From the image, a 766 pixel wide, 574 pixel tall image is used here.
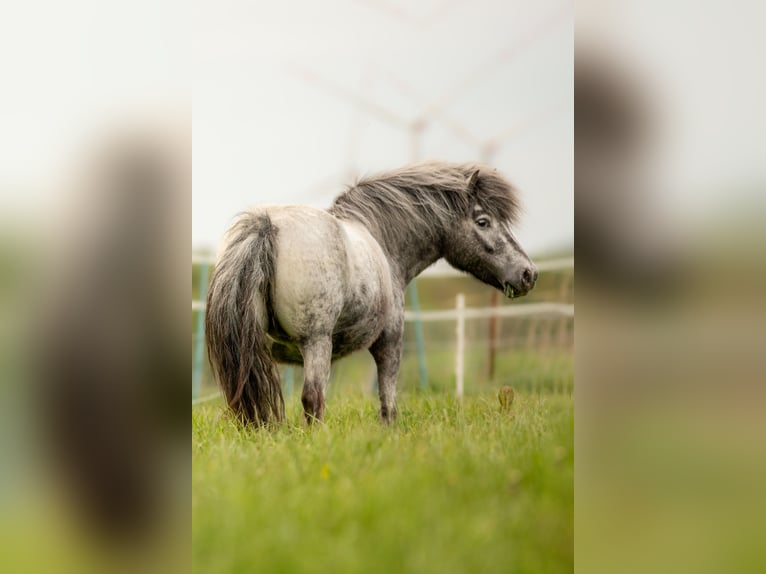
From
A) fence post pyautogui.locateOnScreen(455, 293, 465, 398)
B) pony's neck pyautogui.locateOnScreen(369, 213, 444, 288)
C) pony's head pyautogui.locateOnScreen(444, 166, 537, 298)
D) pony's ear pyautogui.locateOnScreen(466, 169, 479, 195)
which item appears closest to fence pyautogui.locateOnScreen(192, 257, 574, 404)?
fence post pyautogui.locateOnScreen(455, 293, 465, 398)

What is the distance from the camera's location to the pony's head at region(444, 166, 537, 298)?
2.05 metres

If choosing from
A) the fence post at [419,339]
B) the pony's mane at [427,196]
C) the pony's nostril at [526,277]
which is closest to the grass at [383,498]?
the pony's nostril at [526,277]

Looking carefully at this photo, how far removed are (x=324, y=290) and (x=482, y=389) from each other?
1.06m

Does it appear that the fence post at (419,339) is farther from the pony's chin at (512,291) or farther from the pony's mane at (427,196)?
the pony's mane at (427,196)

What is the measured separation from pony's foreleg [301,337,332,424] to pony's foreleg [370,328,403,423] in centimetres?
38

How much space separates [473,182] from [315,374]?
846 mm

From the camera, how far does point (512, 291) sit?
212 cm

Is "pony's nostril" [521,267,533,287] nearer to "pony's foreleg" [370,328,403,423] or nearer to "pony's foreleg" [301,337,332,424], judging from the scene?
"pony's foreleg" [370,328,403,423]

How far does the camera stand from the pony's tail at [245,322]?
1.50 meters

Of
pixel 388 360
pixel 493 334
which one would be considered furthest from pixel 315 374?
pixel 493 334

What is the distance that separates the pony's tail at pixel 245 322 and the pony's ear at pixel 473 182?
2.38 feet
